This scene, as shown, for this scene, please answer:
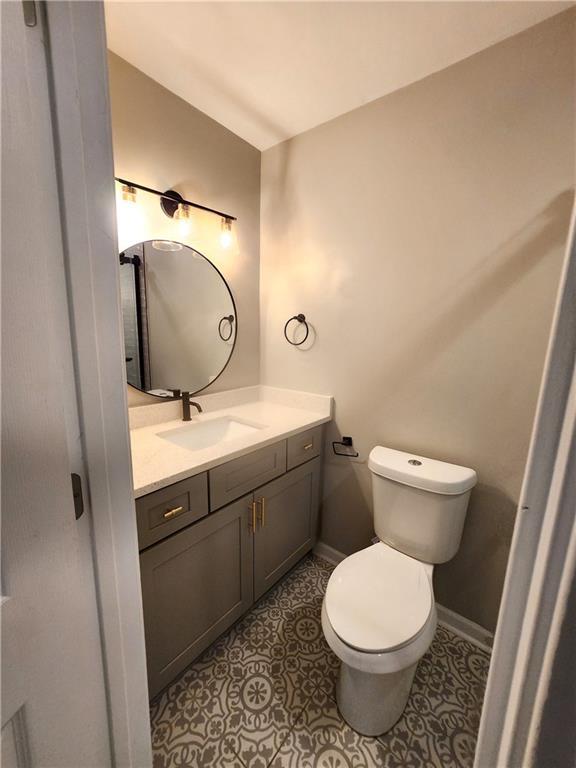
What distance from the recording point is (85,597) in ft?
1.75

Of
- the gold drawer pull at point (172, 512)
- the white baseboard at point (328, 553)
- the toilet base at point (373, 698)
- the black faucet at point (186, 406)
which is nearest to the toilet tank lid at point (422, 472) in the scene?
the toilet base at point (373, 698)

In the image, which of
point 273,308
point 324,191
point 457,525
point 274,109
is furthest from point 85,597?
point 274,109

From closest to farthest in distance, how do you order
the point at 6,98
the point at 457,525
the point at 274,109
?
the point at 6,98, the point at 457,525, the point at 274,109

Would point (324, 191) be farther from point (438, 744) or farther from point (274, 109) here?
point (438, 744)

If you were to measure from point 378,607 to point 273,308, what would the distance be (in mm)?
1584

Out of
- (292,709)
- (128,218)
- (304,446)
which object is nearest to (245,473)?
(304,446)

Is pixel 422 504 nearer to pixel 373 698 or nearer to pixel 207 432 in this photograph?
pixel 373 698

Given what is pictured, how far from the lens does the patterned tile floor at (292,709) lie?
989 millimetres

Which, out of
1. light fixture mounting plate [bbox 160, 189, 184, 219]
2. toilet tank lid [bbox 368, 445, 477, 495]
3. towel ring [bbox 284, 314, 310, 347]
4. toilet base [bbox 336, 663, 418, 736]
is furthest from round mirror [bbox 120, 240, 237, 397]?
toilet base [bbox 336, 663, 418, 736]

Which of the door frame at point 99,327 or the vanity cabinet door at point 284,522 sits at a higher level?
the door frame at point 99,327

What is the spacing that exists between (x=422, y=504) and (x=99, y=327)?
1.32 m

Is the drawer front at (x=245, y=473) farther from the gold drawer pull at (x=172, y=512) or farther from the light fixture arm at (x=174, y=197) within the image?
the light fixture arm at (x=174, y=197)

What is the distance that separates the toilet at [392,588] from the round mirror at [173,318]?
1072mm

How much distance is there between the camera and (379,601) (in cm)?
105
